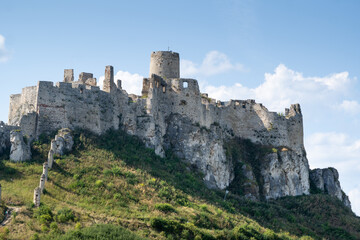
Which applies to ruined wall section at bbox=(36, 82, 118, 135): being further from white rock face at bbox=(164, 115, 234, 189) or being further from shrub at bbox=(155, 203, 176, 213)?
shrub at bbox=(155, 203, 176, 213)

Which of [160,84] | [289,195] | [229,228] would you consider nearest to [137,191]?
[229,228]

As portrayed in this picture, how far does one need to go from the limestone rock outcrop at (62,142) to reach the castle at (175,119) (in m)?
1.28

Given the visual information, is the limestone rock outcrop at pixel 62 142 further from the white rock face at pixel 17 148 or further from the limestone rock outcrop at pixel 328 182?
the limestone rock outcrop at pixel 328 182

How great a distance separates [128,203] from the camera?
4778cm

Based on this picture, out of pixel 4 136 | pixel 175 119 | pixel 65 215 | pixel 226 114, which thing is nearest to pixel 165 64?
pixel 175 119

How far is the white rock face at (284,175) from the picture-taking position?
226 ft

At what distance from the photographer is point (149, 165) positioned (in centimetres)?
5553

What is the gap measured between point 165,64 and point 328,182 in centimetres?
2555

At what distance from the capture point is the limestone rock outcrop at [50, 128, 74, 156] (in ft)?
168

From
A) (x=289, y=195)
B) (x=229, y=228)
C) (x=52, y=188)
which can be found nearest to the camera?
(x=52, y=188)

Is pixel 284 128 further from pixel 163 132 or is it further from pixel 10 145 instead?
pixel 10 145

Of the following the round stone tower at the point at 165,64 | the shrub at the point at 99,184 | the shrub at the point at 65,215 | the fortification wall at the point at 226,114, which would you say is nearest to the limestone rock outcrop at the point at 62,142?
the shrub at the point at 99,184

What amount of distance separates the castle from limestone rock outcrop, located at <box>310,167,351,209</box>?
242 centimetres

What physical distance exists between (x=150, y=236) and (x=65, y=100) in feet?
55.8
